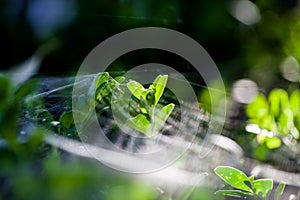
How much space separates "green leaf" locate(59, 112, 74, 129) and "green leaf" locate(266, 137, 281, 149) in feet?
0.97

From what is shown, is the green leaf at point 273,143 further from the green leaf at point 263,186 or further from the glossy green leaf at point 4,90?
the glossy green leaf at point 4,90

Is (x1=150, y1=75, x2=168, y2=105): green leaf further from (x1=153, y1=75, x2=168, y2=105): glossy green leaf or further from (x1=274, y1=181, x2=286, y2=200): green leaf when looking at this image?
(x1=274, y1=181, x2=286, y2=200): green leaf

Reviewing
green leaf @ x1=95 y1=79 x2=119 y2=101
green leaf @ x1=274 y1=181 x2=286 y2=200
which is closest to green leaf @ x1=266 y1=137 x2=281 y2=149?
green leaf @ x1=274 y1=181 x2=286 y2=200

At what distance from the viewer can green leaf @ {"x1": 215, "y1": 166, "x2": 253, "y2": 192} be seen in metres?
0.50

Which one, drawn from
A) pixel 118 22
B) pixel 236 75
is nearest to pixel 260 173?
pixel 236 75

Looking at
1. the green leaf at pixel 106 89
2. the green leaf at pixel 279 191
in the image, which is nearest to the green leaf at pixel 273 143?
the green leaf at pixel 279 191

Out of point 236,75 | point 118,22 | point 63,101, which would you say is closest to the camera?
point 63,101

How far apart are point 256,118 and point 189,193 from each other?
33cm

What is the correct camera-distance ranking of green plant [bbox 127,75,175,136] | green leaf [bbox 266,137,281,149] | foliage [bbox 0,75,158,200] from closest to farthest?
foliage [bbox 0,75,158,200] → green plant [bbox 127,75,175,136] → green leaf [bbox 266,137,281,149]

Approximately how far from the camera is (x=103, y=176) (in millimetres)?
422

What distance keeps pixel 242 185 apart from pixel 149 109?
0.37 feet

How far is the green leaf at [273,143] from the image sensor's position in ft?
2.27

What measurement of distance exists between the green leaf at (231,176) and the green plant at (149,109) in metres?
0.07

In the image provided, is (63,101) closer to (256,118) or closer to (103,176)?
(103,176)
